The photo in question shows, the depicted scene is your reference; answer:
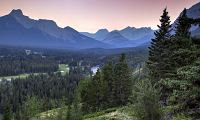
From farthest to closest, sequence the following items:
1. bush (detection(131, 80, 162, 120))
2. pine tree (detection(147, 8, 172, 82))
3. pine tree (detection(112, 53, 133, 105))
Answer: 1. pine tree (detection(112, 53, 133, 105))
2. pine tree (detection(147, 8, 172, 82))
3. bush (detection(131, 80, 162, 120))

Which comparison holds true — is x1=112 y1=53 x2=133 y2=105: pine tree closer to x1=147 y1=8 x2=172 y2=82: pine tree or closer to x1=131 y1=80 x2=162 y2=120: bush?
x1=147 y1=8 x2=172 y2=82: pine tree

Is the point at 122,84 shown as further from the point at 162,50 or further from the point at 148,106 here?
the point at 148,106

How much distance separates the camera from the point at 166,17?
19625 mm

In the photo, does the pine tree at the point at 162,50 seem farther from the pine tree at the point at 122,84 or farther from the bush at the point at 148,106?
the bush at the point at 148,106

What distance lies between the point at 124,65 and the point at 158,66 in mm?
11965

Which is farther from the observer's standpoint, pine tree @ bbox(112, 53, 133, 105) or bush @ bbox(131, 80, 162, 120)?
pine tree @ bbox(112, 53, 133, 105)

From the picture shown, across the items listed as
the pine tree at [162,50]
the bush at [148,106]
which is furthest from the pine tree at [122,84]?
the bush at [148,106]

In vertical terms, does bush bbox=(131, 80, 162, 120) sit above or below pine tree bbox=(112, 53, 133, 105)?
above

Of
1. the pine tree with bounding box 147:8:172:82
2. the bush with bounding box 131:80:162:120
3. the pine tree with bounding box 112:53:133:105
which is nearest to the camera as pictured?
the bush with bounding box 131:80:162:120

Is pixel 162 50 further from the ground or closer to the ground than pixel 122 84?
further from the ground

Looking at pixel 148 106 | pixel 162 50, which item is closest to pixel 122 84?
pixel 162 50

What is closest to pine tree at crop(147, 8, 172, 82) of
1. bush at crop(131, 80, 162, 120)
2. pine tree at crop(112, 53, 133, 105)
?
pine tree at crop(112, 53, 133, 105)

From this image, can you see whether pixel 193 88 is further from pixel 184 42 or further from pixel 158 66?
pixel 158 66

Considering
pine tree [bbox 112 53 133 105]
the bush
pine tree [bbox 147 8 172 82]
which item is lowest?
pine tree [bbox 112 53 133 105]
